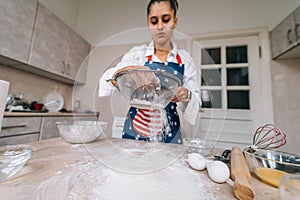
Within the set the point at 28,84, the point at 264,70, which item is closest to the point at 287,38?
the point at 264,70

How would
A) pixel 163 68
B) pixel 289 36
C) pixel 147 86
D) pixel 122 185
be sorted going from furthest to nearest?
pixel 289 36 < pixel 163 68 < pixel 147 86 < pixel 122 185

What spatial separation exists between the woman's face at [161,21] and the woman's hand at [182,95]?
0.24 metres

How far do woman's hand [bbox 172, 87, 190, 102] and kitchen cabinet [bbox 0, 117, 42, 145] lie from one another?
991 mm

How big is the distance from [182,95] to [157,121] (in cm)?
12

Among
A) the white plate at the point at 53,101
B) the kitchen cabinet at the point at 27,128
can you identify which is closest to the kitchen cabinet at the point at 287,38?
the kitchen cabinet at the point at 27,128

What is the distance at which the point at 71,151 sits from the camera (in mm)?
384

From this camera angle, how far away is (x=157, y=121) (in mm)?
460

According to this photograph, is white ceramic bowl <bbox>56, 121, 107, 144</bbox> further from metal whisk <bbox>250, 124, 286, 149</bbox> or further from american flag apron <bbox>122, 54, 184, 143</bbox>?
metal whisk <bbox>250, 124, 286, 149</bbox>

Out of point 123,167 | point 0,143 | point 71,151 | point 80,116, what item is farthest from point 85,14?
point 123,167

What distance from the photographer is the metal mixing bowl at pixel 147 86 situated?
1.18 ft

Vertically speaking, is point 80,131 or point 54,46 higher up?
point 54,46

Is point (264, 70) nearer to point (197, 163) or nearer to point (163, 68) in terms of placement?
point (163, 68)

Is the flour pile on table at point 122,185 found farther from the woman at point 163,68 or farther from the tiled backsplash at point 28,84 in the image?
the tiled backsplash at point 28,84

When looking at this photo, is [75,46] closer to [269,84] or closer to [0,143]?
[0,143]
